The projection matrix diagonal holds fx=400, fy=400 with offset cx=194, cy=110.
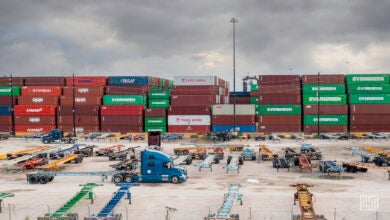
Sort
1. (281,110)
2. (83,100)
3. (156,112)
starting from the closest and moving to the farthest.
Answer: (281,110) → (156,112) → (83,100)

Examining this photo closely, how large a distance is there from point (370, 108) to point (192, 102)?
32.5 m

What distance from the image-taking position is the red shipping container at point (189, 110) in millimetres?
74688

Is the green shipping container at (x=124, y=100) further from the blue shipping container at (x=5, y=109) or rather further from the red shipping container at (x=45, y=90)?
the blue shipping container at (x=5, y=109)

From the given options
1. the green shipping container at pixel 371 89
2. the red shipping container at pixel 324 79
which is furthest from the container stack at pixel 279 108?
the green shipping container at pixel 371 89

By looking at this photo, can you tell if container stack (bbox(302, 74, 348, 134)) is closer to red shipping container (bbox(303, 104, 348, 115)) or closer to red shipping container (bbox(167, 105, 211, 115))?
red shipping container (bbox(303, 104, 348, 115))

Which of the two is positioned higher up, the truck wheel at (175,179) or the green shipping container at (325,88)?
the green shipping container at (325,88)

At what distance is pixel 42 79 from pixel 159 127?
92.6 ft

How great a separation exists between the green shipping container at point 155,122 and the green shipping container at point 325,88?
2693 centimetres

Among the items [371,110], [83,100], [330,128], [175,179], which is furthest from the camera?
[83,100]

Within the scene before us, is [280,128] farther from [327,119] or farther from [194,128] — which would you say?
[194,128]

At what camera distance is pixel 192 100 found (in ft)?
251

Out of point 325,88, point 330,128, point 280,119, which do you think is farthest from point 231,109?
point 330,128

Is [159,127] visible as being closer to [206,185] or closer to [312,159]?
[312,159]

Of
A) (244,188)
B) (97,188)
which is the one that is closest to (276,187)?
(244,188)
